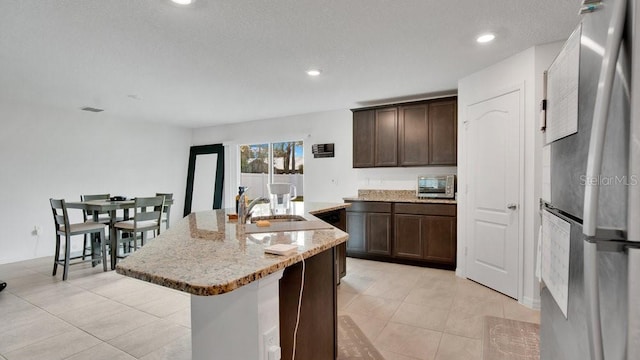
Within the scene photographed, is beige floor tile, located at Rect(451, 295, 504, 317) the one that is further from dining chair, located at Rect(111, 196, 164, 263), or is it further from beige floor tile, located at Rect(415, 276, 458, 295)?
dining chair, located at Rect(111, 196, 164, 263)

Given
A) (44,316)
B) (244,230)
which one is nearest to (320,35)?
(244,230)

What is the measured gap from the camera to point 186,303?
9.97ft

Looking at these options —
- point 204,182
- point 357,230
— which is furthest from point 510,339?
point 204,182

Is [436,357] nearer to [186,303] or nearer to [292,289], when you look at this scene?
[292,289]

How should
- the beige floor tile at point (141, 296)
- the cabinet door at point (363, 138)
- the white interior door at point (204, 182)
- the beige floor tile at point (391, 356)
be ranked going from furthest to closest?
the white interior door at point (204, 182), the cabinet door at point (363, 138), the beige floor tile at point (141, 296), the beige floor tile at point (391, 356)

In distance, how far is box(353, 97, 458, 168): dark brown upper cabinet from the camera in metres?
4.11

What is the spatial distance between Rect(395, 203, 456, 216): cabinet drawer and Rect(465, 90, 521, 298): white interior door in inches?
11.8

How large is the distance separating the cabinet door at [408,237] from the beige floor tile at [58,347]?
3.40 metres

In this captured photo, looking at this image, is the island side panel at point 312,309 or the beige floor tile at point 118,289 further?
the beige floor tile at point 118,289

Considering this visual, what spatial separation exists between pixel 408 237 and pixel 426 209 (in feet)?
1.51

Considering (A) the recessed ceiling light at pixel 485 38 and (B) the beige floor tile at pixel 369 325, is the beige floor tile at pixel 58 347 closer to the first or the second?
(B) the beige floor tile at pixel 369 325

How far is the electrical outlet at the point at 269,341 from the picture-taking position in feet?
3.60

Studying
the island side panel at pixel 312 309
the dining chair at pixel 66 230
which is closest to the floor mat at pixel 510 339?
the island side panel at pixel 312 309

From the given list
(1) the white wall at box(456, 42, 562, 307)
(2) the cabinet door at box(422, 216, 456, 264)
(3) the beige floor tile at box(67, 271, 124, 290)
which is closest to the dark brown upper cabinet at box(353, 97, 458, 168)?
(2) the cabinet door at box(422, 216, 456, 264)
